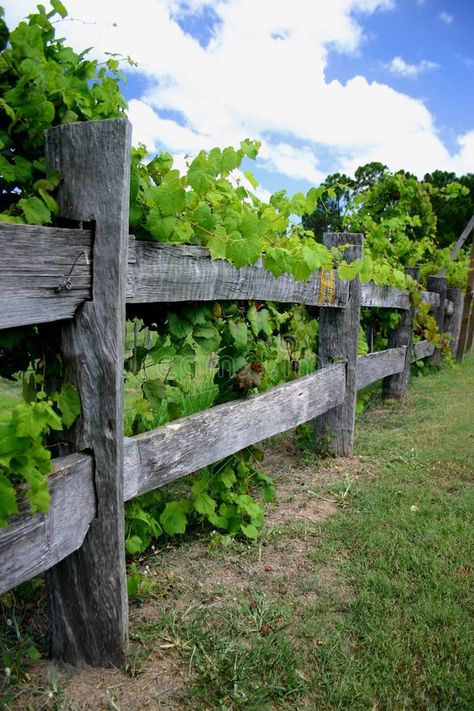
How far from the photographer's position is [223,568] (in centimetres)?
282

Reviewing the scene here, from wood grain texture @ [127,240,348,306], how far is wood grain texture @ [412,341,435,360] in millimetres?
4684

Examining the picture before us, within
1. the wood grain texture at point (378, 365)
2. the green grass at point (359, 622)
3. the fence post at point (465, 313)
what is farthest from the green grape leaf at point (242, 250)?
the fence post at point (465, 313)

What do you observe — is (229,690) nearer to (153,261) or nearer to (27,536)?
(27,536)

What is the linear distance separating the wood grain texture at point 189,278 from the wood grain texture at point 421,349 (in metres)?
4.68

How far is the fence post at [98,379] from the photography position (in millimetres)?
1800

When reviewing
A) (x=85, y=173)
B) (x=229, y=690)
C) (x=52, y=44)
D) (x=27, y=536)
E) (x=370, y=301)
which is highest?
(x=52, y=44)

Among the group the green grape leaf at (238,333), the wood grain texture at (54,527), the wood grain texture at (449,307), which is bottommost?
the wood grain texture at (54,527)

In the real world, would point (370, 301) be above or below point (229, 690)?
above

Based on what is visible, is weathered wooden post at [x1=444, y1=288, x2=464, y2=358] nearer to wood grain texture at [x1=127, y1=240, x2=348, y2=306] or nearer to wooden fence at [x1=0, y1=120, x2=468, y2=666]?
wood grain texture at [x1=127, y1=240, x2=348, y2=306]

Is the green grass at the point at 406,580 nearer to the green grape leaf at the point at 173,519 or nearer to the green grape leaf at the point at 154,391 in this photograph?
the green grape leaf at the point at 173,519

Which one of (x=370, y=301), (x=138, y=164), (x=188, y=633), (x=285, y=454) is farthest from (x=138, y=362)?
(x=370, y=301)

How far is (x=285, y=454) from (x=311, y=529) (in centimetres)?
149

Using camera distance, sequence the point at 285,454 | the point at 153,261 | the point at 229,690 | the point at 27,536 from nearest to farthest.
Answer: the point at 27,536
the point at 229,690
the point at 153,261
the point at 285,454

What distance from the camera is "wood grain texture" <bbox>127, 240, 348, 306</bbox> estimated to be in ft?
6.96
